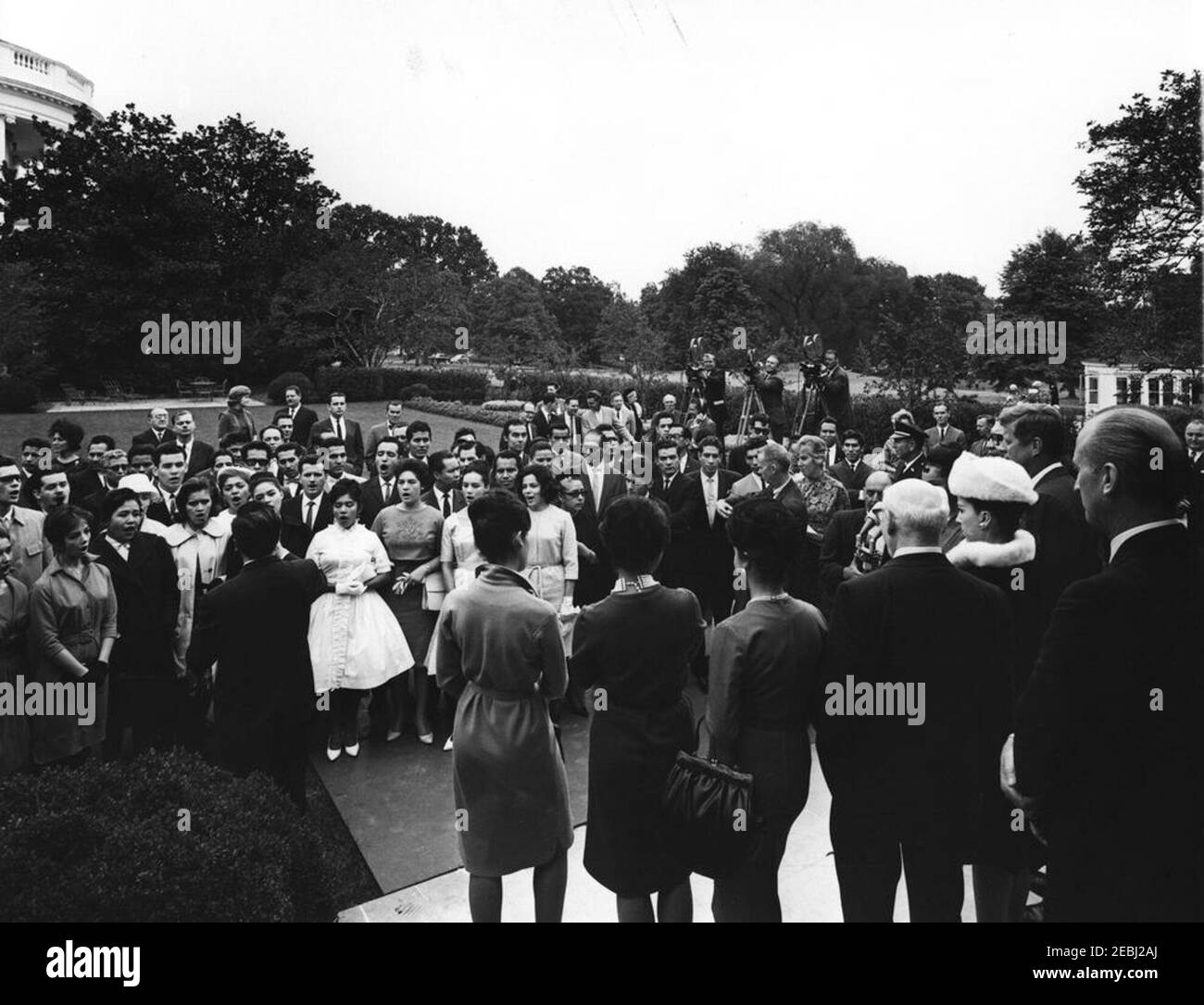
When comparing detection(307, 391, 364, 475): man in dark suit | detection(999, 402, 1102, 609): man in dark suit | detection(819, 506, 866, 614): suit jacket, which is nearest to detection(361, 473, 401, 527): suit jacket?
detection(307, 391, 364, 475): man in dark suit

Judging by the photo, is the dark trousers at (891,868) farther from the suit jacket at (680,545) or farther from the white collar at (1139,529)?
the suit jacket at (680,545)

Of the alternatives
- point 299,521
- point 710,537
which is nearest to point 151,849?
point 299,521

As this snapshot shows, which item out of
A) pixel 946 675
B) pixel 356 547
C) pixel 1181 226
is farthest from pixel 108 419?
pixel 1181 226

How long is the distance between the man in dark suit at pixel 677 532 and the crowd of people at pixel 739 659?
0.97 metres

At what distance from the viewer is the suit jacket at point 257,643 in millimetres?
3764

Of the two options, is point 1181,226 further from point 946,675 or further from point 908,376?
point 946,675

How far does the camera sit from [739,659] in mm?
2746

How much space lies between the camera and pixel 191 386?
23.5 m

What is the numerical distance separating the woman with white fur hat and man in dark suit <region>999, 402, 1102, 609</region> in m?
0.16

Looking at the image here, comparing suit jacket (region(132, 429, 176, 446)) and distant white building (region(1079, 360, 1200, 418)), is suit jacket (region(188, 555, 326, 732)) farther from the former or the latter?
distant white building (region(1079, 360, 1200, 418))

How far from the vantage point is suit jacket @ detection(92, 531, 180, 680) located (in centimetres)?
463

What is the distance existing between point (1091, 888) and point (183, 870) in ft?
9.45

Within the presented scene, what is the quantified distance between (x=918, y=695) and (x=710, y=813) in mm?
754

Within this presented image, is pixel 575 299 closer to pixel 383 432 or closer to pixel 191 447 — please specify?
pixel 383 432
